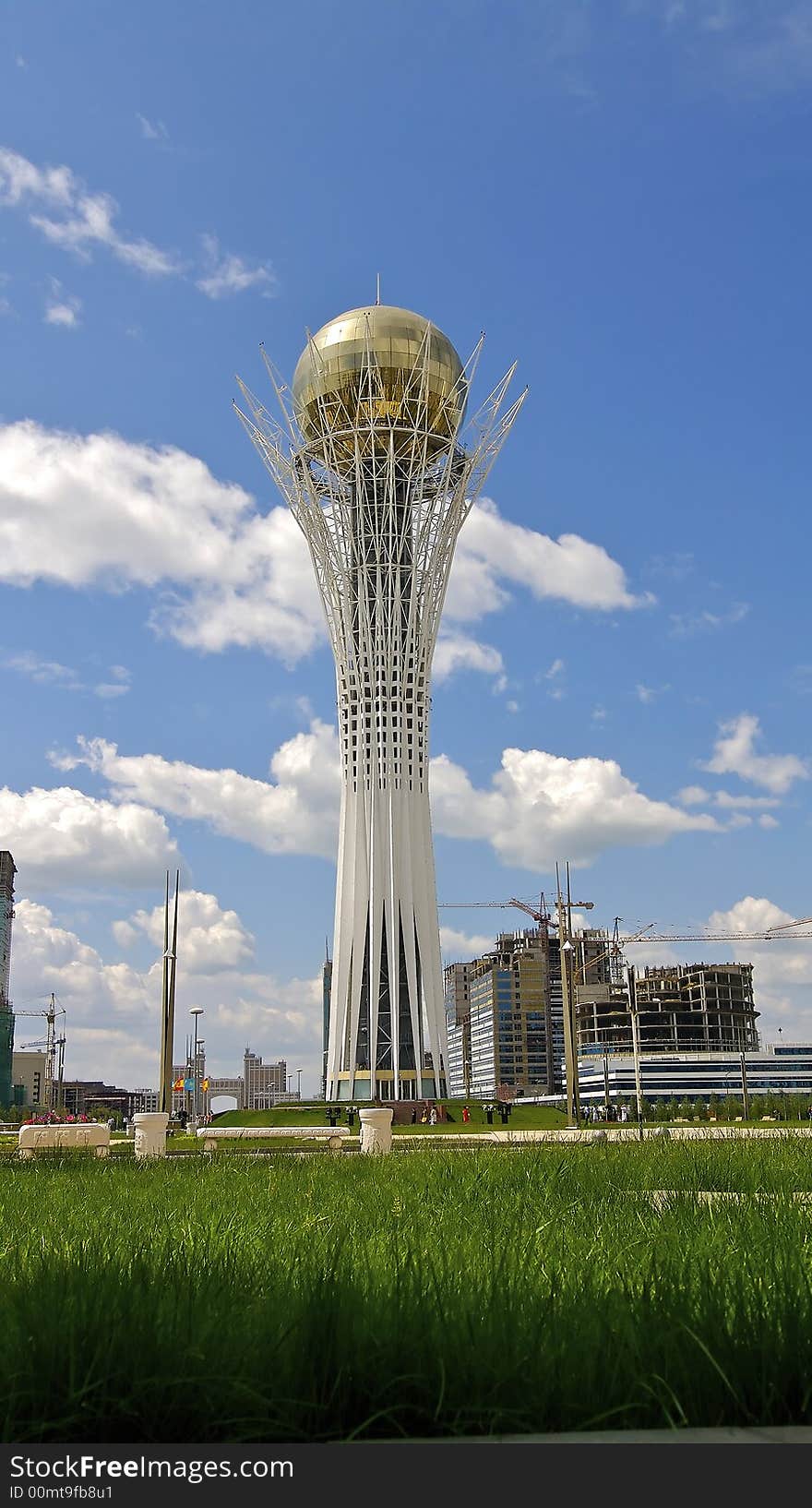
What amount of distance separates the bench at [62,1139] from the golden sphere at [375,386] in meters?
59.5

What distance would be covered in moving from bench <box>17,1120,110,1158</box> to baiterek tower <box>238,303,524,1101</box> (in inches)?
1977

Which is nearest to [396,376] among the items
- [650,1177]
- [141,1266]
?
[650,1177]

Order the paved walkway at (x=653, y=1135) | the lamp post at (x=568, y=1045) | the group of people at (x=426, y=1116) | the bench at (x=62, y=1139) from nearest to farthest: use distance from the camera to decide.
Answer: the paved walkway at (x=653, y=1135), the bench at (x=62, y=1139), the lamp post at (x=568, y=1045), the group of people at (x=426, y=1116)

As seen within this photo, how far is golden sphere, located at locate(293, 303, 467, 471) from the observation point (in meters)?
80.0

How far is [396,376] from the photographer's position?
265 feet

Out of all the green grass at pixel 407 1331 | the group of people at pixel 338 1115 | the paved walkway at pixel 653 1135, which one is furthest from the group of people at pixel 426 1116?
the green grass at pixel 407 1331

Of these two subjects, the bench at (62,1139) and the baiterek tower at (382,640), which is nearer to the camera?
the bench at (62,1139)

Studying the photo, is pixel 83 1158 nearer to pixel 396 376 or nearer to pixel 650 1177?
pixel 650 1177

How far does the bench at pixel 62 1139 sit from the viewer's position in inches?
1006

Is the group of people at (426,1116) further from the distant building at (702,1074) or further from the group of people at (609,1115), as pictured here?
the distant building at (702,1074)

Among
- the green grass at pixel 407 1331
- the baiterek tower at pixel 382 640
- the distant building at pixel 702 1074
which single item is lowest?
the distant building at pixel 702 1074

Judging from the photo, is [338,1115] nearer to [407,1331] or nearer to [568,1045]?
[568,1045]

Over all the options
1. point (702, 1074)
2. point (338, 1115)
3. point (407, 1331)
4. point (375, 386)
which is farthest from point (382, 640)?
point (702, 1074)

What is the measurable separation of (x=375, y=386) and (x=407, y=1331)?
265 ft
